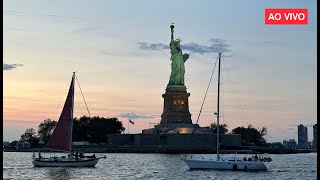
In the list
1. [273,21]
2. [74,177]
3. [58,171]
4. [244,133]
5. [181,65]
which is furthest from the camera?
[244,133]

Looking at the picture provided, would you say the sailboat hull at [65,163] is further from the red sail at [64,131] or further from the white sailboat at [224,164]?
the white sailboat at [224,164]

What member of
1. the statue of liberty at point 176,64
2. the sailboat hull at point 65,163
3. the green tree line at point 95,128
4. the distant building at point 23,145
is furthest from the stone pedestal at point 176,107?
the sailboat hull at point 65,163

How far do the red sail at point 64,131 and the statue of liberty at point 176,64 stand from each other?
76486 mm

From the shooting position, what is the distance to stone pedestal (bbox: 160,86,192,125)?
137750 mm

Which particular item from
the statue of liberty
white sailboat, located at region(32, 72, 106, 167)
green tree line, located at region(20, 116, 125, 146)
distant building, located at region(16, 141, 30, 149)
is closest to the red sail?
white sailboat, located at region(32, 72, 106, 167)

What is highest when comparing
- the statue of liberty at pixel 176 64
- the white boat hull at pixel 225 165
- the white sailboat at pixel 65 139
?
the statue of liberty at pixel 176 64

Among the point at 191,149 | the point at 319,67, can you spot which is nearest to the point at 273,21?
the point at 319,67

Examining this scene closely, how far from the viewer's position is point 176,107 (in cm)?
13800

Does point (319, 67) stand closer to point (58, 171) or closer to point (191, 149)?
point (58, 171)

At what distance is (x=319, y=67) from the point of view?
35.9ft

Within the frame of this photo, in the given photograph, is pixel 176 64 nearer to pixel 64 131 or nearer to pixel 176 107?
pixel 176 107

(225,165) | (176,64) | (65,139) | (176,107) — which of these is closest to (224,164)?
(225,165)

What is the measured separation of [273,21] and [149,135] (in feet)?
386

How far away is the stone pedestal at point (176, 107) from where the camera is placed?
138m
